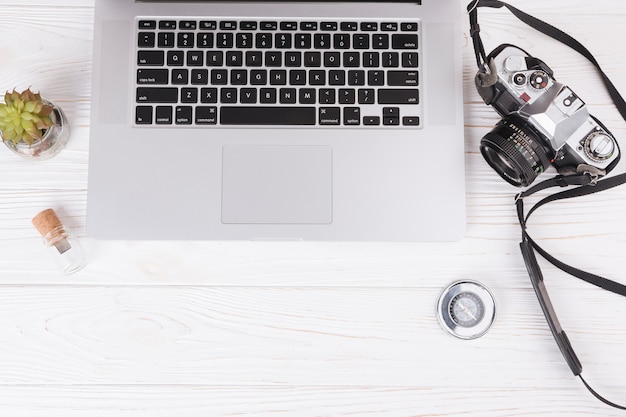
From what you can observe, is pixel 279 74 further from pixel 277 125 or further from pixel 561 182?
pixel 561 182

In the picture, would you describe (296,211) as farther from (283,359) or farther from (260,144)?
(283,359)

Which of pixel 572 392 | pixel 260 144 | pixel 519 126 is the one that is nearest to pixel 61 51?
pixel 260 144

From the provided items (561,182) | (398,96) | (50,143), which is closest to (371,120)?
(398,96)

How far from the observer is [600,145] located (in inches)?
27.7

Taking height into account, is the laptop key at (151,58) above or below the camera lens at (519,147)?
above

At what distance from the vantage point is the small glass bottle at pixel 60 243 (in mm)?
767

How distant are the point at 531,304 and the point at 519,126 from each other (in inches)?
9.7

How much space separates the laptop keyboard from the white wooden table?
122mm

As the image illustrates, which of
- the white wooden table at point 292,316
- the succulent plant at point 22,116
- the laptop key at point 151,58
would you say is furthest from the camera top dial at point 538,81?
the succulent plant at point 22,116

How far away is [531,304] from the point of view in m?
0.80

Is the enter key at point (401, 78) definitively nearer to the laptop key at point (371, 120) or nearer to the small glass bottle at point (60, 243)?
the laptop key at point (371, 120)

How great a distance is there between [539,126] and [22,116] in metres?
0.65

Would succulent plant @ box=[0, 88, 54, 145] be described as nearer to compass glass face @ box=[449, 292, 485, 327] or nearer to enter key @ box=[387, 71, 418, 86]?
enter key @ box=[387, 71, 418, 86]

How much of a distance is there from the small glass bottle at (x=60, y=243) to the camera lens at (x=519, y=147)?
0.56 meters
